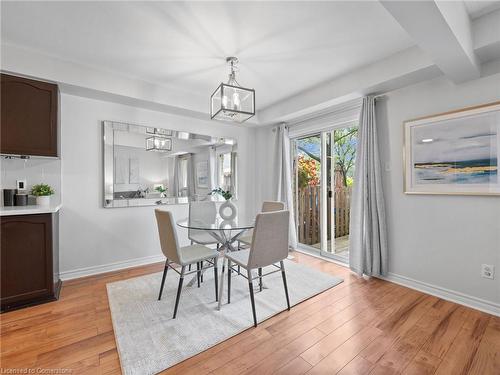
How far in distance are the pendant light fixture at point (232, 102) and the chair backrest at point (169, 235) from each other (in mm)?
1082

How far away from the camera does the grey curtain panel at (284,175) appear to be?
4.14 meters

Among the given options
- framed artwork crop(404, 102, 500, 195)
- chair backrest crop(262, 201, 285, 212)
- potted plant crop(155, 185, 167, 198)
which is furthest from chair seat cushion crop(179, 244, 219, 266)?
framed artwork crop(404, 102, 500, 195)

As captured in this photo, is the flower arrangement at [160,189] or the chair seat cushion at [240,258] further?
the flower arrangement at [160,189]

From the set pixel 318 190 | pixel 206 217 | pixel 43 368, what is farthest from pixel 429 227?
pixel 43 368

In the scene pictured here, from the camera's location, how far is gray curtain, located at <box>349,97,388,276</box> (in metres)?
2.85

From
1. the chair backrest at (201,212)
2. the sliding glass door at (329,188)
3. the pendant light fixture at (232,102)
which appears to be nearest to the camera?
the pendant light fixture at (232,102)

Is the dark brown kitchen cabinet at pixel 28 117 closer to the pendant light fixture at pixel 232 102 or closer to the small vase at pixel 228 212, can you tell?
the pendant light fixture at pixel 232 102

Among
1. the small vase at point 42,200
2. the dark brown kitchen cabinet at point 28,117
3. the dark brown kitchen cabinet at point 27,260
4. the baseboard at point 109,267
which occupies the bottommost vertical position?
the baseboard at point 109,267

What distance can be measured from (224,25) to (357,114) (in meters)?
2.14

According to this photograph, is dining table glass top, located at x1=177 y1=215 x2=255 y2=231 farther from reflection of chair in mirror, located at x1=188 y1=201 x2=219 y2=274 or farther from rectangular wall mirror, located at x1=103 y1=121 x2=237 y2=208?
rectangular wall mirror, located at x1=103 y1=121 x2=237 y2=208

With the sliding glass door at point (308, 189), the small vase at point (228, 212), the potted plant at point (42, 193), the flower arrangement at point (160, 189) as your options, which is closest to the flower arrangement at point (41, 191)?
the potted plant at point (42, 193)

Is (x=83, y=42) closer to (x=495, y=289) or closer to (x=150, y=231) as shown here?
(x=150, y=231)

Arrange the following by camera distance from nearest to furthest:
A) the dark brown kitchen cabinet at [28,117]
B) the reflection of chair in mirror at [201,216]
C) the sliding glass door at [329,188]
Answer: the dark brown kitchen cabinet at [28,117], the reflection of chair in mirror at [201,216], the sliding glass door at [329,188]

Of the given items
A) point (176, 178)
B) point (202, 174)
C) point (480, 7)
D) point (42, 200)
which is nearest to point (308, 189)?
point (202, 174)
